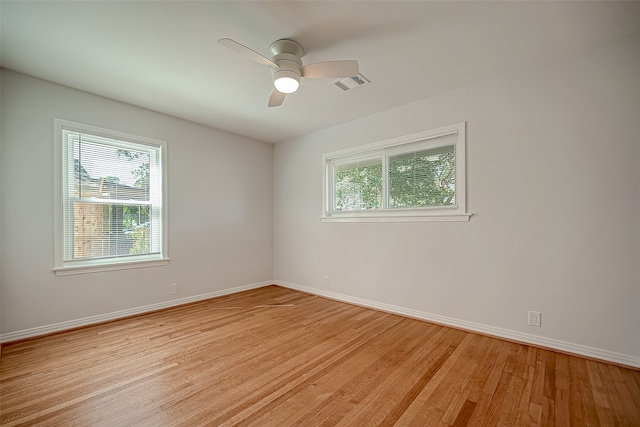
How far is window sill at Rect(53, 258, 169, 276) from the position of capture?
2887 mm

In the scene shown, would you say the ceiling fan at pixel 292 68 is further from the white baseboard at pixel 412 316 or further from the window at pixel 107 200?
the white baseboard at pixel 412 316

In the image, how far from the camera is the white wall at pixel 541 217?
7.29ft

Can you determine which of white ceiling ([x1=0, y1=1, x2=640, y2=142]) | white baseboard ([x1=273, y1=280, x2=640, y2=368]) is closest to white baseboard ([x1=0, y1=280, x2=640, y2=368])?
white baseboard ([x1=273, y1=280, x2=640, y2=368])

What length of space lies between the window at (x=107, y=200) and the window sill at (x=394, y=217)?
95.5 inches

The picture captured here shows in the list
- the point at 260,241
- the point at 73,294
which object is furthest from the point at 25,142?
the point at 260,241

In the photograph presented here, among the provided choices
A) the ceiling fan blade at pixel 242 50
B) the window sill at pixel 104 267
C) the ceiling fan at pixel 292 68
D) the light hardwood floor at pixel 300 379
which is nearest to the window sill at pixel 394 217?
the light hardwood floor at pixel 300 379

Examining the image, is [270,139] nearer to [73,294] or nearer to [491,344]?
[73,294]

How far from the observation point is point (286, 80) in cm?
223

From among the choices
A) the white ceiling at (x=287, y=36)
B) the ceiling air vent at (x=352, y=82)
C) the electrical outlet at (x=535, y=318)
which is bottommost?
the electrical outlet at (x=535, y=318)

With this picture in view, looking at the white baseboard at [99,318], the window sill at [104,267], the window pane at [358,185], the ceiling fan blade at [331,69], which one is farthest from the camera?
the window pane at [358,185]

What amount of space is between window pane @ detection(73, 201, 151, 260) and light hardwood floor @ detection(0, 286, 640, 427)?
86 centimetres

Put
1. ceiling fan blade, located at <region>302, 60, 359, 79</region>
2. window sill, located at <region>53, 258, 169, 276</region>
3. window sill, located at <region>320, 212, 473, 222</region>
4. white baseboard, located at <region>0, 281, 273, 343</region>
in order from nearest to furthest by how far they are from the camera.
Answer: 1. ceiling fan blade, located at <region>302, 60, 359, 79</region>
2. white baseboard, located at <region>0, 281, 273, 343</region>
3. window sill, located at <region>53, 258, 169, 276</region>
4. window sill, located at <region>320, 212, 473, 222</region>

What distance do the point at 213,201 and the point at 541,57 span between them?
13.9ft

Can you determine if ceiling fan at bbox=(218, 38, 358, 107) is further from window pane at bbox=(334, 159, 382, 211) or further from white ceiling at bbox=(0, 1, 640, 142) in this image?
window pane at bbox=(334, 159, 382, 211)
